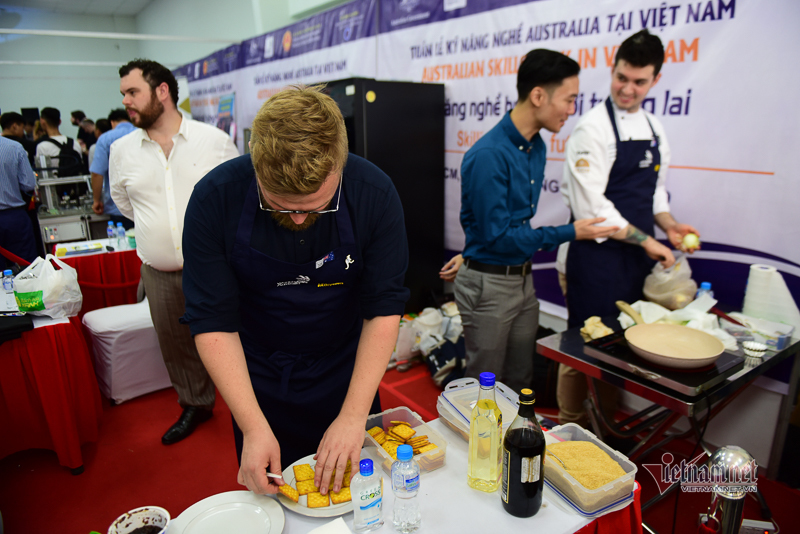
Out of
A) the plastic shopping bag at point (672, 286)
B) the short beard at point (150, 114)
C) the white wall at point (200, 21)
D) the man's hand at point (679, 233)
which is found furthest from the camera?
the white wall at point (200, 21)

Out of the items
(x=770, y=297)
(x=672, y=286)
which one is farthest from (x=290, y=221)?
(x=770, y=297)

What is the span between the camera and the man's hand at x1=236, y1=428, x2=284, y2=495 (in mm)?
992

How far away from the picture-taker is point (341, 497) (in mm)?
1009

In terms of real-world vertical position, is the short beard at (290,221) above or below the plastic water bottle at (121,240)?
above

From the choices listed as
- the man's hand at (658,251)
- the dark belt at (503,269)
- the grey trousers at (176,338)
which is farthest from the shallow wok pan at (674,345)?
the grey trousers at (176,338)

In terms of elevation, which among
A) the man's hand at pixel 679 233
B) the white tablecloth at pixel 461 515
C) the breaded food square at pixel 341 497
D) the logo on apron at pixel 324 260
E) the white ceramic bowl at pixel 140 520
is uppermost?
the logo on apron at pixel 324 260

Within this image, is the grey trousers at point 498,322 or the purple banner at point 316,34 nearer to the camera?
the grey trousers at point 498,322

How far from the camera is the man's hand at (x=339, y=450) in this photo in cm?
102

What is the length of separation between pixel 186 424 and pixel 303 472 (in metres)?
1.90

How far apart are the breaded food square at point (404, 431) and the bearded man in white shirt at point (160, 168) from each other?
1690 millimetres

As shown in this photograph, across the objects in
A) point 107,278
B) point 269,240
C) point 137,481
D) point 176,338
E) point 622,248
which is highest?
point 269,240

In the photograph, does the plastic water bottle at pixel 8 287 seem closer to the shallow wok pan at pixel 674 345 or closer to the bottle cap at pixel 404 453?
the bottle cap at pixel 404 453

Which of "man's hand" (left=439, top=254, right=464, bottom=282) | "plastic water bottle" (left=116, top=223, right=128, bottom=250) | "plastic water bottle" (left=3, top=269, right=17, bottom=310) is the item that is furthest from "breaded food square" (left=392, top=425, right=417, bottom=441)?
"plastic water bottle" (left=116, top=223, right=128, bottom=250)

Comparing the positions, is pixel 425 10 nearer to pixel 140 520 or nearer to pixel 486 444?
pixel 486 444
